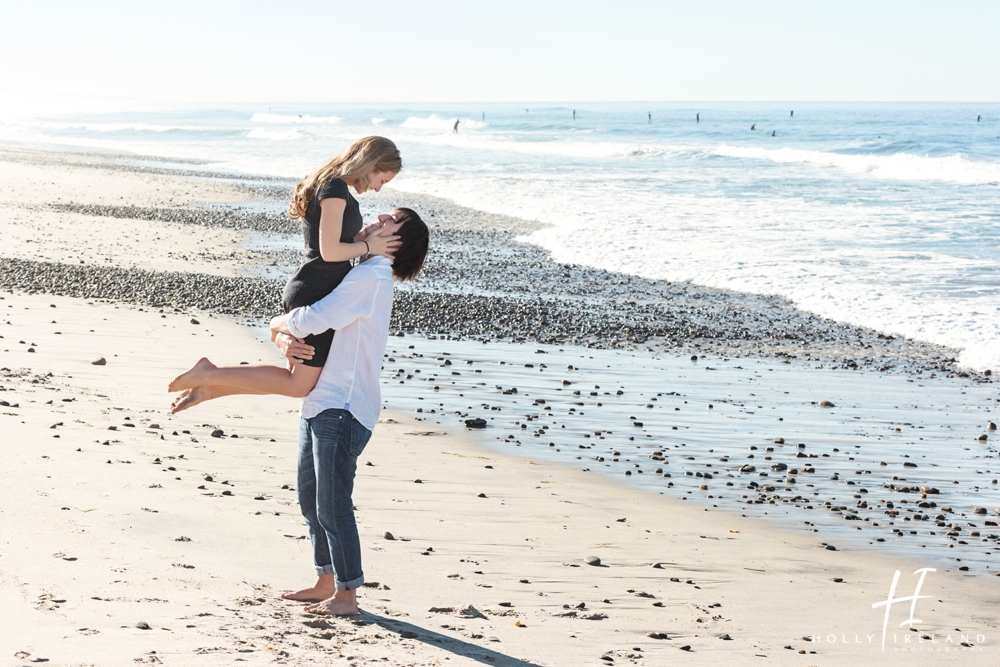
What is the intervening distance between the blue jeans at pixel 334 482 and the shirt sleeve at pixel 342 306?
1.18 feet

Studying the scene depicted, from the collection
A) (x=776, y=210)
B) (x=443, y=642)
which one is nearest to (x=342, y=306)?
(x=443, y=642)

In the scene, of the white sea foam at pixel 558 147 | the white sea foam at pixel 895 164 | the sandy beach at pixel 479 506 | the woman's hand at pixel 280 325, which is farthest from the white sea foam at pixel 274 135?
the woman's hand at pixel 280 325

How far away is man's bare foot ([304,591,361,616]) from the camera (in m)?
4.13

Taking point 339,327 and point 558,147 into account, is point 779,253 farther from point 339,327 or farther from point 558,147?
point 558,147

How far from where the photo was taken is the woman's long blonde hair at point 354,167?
3.93 meters

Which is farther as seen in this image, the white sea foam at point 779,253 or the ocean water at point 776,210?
the ocean water at point 776,210

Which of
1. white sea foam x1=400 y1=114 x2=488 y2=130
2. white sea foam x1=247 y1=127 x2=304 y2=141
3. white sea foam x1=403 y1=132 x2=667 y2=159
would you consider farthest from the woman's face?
white sea foam x1=400 y1=114 x2=488 y2=130

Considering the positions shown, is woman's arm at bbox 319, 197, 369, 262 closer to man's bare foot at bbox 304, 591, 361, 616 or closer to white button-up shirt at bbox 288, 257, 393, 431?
white button-up shirt at bbox 288, 257, 393, 431

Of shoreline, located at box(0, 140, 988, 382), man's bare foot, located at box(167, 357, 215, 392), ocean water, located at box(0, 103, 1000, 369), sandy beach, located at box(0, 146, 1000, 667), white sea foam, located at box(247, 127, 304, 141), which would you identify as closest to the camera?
sandy beach, located at box(0, 146, 1000, 667)

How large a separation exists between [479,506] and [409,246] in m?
2.47

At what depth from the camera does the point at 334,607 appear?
13.6ft

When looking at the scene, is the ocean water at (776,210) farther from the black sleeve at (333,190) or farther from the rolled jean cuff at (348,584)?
the black sleeve at (333,190)

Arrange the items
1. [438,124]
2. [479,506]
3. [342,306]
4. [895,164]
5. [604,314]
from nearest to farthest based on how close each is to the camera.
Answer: [342,306]
[479,506]
[604,314]
[895,164]
[438,124]

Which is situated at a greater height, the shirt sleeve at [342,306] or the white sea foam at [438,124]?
the white sea foam at [438,124]
